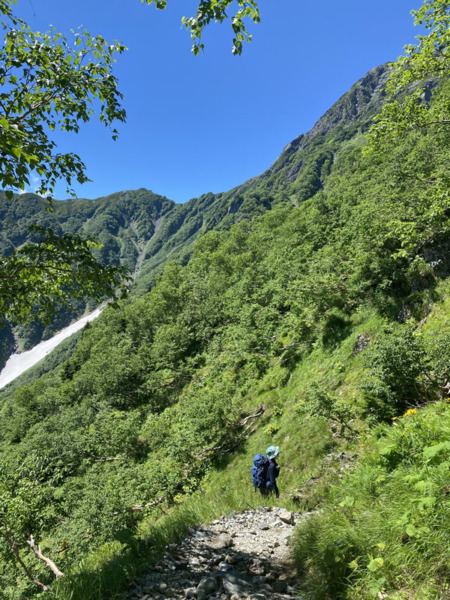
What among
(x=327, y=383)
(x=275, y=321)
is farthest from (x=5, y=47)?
(x=275, y=321)

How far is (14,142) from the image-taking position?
3.27m

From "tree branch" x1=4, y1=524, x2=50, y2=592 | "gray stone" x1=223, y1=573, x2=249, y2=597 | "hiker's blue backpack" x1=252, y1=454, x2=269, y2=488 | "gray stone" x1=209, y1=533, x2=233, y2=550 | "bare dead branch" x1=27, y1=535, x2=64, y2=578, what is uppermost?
"tree branch" x1=4, y1=524, x2=50, y2=592

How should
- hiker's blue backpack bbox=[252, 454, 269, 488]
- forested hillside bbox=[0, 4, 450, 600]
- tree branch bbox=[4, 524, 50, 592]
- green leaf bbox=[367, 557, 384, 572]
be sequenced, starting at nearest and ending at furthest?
green leaf bbox=[367, 557, 384, 572]
forested hillside bbox=[0, 4, 450, 600]
tree branch bbox=[4, 524, 50, 592]
hiker's blue backpack bbox=[252, 454, 269, 488]

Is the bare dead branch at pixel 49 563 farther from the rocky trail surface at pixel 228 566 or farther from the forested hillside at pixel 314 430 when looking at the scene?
the rocky trail surface at pixel 228 566

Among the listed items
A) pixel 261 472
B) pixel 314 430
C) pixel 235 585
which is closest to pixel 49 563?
pixel 235 585

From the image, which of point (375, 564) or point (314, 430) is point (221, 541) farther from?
point (314, 430)

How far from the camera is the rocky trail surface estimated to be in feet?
12.8

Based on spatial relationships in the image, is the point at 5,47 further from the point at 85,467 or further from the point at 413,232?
the point at 85,467

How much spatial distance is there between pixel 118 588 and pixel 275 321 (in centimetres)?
1843

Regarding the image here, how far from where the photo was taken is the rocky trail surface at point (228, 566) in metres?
3.89

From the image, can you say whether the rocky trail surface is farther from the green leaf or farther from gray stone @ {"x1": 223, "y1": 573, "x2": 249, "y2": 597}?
the green leaf

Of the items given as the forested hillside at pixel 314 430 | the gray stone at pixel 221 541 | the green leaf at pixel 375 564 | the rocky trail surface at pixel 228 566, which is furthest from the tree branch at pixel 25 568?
the green leaf at pixel 375 564

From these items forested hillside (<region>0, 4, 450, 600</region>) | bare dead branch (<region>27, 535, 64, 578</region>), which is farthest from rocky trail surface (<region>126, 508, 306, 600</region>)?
bare dead branch (<region>27, 535, 64, 578</region>)

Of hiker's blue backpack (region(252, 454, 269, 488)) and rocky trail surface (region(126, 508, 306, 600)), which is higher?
rocky trail surface (region(126, 508, 306, 600))
